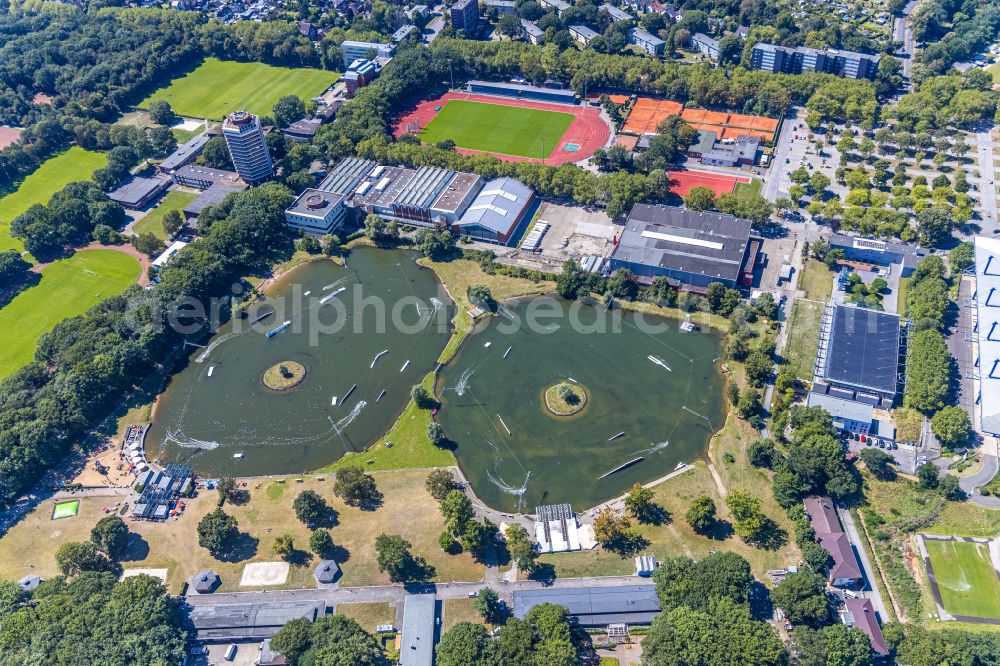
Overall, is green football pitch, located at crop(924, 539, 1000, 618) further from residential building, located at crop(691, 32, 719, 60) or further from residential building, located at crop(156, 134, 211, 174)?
residential building, located at crop(156, 134, 211, 174)

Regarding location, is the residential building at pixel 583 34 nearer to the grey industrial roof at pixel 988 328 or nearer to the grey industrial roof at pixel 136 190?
the grey industrial roof at pixel 988 328

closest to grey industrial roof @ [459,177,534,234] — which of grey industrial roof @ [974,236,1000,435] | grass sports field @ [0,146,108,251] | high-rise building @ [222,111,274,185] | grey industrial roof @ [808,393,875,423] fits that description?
high-rise building @ [222,111,274,185]

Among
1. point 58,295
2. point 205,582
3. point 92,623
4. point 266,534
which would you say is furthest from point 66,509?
point 58,295

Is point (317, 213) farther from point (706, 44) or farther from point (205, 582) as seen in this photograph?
point (706, 44)

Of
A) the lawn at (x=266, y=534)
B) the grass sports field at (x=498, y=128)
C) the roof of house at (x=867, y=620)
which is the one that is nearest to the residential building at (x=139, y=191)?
the grass sports field at (x=498, y=128)

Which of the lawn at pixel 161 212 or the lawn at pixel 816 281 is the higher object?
the lawn at pixel 161 212

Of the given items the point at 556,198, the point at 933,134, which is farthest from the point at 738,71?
the point at 556,198
